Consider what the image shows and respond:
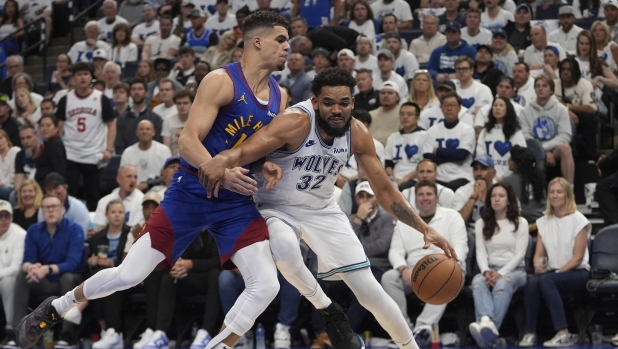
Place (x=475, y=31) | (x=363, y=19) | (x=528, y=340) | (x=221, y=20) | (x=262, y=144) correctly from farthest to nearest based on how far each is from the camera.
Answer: (x=221, y=20) < (x=363, y=19) < (x=475, y=31) < (x=528, y=340) < (x=262, y=144)

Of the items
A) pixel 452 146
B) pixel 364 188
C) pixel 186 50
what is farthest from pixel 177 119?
pixel 452 146

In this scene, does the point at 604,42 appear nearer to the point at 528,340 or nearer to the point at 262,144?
the point at 528,340

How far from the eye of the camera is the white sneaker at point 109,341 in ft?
32.6

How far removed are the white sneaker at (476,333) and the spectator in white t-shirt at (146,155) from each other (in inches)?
177

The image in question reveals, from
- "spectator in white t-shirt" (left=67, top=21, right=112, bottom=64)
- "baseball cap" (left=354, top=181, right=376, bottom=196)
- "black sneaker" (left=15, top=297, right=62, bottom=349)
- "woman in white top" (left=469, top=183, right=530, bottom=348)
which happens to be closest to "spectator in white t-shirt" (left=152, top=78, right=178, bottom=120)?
"spectator in white t-shirt" (left=67, top=21, right=112, bottom=64)

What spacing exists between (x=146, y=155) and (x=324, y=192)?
585 centimetres

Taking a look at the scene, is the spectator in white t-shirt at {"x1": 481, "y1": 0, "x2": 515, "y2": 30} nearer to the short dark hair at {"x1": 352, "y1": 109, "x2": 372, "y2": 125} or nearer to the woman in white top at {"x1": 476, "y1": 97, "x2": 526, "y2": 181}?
the woman in white top at {"x1": 476, "y1": 97, "x2": 526, "y2": 181}

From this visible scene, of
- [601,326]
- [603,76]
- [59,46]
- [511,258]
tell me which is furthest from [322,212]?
[59,46]

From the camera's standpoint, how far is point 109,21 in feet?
54.5

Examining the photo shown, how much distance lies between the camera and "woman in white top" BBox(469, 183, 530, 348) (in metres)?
9.28

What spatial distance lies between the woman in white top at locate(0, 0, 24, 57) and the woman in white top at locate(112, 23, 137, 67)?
8.87 feet

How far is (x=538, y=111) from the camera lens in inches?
437

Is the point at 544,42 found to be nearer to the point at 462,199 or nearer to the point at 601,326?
the point at 462,199

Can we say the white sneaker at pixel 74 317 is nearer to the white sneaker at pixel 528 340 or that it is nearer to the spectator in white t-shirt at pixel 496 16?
the white sneaker at pixel 528 340
